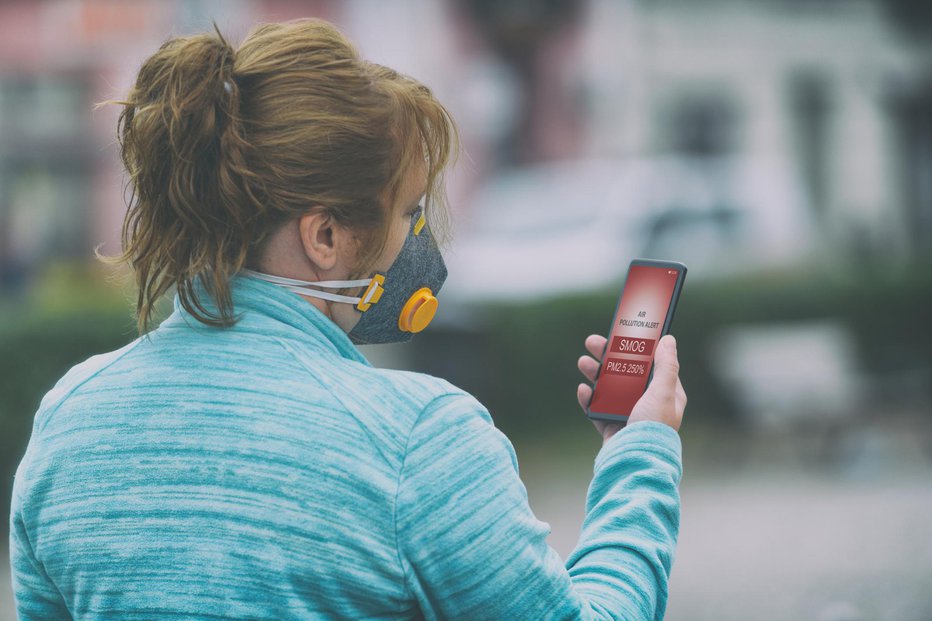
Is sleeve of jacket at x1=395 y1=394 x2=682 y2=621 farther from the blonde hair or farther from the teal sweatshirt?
the blonde hair

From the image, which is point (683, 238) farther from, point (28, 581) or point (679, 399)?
point (28, 581)

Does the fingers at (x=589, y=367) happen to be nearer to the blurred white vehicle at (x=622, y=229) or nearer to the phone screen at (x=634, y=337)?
the phone screen at (x=634, y=337)

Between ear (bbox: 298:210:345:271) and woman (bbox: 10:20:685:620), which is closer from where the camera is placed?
A: woman (bbox: 10:20:685:620)

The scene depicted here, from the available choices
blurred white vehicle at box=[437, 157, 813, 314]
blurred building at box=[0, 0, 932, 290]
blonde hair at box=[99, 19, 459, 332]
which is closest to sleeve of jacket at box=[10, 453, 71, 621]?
blonde hair at box=[99, 19, 459, 332]

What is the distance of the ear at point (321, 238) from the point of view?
1.55 m

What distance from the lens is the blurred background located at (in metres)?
6.98

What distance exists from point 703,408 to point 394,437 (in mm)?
8908

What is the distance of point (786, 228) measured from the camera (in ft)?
42.9

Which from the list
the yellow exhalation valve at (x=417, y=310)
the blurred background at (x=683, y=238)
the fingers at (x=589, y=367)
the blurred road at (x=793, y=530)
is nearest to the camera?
the yellow exhalation valve at (x=417, y=310)

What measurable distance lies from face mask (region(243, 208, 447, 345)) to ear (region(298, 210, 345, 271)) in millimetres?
44

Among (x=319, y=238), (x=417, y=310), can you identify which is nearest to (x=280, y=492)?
(x=319, y=238)

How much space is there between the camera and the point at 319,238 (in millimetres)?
1584

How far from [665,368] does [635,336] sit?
10.4 inches

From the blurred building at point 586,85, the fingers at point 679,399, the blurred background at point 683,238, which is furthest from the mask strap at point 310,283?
the blurred building at point 586,85
